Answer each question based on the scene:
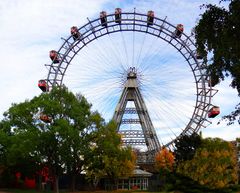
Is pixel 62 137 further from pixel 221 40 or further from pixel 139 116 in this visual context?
pixel 221 40

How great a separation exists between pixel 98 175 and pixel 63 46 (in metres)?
21.4

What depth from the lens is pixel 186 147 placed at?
60.3 m

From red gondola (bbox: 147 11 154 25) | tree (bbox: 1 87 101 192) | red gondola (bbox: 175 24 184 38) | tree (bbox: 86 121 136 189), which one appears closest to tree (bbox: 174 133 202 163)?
tree (bbox: 86 121 136 189)

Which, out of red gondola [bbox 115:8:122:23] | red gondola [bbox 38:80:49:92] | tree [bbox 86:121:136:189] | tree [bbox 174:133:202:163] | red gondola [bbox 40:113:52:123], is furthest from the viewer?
red gondola [bbox 115:8:122:23]

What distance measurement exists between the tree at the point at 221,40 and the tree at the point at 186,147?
38471 mm

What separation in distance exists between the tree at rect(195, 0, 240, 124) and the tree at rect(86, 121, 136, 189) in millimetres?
39564

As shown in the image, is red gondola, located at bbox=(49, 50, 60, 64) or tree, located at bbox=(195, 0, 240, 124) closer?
tree, located at bbox=(195, 0, 240, 124)

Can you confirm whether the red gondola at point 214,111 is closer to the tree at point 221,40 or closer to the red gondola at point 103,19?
the red gondola at point 103,19

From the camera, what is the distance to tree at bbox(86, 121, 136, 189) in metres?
59.9

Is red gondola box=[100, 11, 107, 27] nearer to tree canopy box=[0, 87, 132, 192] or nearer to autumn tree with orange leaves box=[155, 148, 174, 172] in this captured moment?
tree canopy box=[0, 87, 132, 192]

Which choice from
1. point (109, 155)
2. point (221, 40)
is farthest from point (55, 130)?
point (221, 40)

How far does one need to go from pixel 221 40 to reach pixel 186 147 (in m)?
42.4

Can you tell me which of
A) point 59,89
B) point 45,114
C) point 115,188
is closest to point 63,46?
point 59,89

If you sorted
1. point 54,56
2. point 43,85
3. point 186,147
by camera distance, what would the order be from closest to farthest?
→ point 186,147 < point 43,85 < point 54,56
